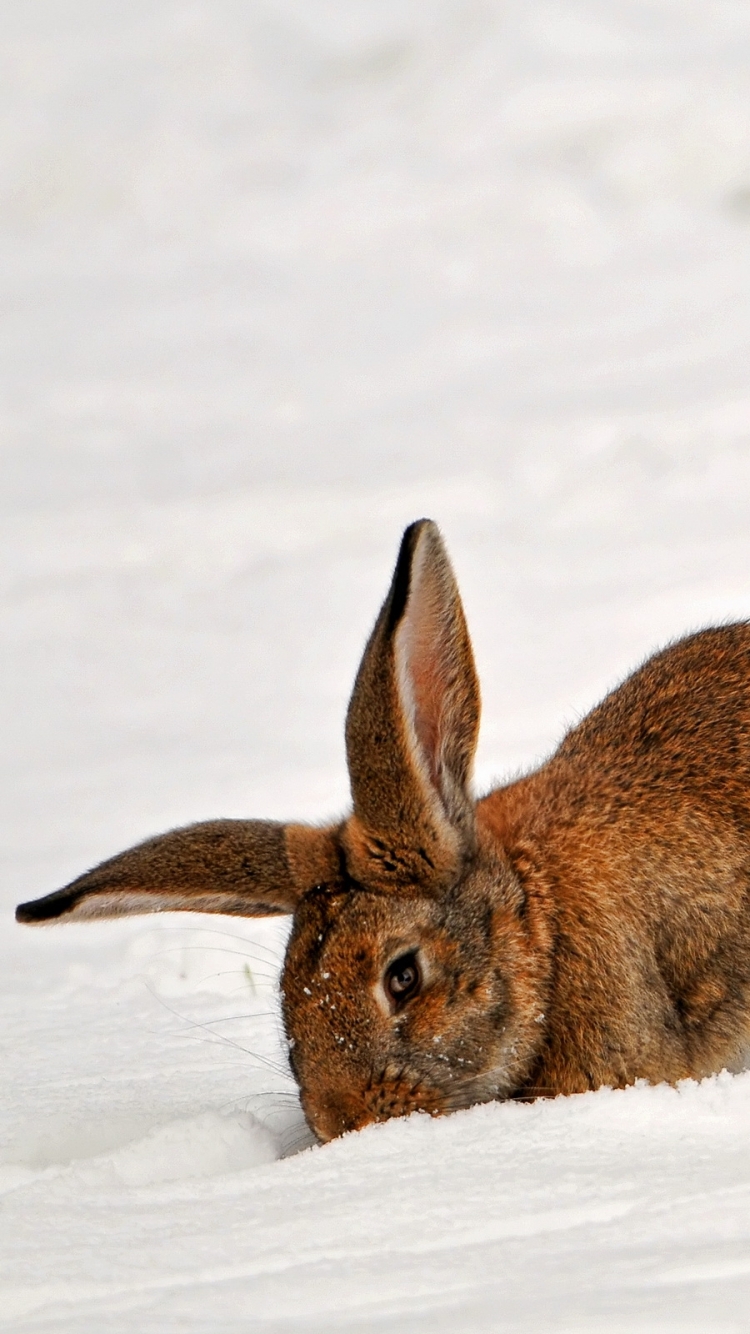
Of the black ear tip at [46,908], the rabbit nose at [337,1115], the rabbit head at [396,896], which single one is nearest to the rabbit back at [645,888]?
the rabbit head at [396,896]

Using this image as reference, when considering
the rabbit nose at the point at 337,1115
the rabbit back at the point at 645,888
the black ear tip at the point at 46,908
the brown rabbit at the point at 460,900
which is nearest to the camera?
the rabbit nose at the point at 337,1115

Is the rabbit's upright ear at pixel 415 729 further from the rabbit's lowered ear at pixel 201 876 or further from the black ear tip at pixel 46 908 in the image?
the black ear tip at pixel 46 908

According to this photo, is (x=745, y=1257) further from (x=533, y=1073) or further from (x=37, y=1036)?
(x=37, y=1036)

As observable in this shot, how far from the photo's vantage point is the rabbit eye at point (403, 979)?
150 inches

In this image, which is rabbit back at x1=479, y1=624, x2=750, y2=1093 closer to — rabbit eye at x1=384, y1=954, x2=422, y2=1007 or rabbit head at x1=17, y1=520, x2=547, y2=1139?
rabbit head at x1=17, y1=520, x2=547, y2=1139

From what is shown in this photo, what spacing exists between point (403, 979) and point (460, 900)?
29 cm

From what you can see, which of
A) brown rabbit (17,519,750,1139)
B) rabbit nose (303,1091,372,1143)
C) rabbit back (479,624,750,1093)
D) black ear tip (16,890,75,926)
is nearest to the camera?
rabbit nose (303,1091,372,1143)

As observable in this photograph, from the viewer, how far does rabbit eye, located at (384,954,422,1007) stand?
3.81 meters

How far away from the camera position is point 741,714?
15.4ft

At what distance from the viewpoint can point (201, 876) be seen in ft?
13.3

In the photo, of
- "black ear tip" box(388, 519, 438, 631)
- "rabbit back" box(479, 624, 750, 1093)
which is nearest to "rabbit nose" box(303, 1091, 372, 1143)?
"rabbit back" box(479, 624, 750, 1093)

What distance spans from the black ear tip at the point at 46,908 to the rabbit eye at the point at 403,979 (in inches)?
30.8

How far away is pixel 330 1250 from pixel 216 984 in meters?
2.97

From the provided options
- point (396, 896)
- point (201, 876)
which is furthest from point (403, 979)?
point (201, 876)
